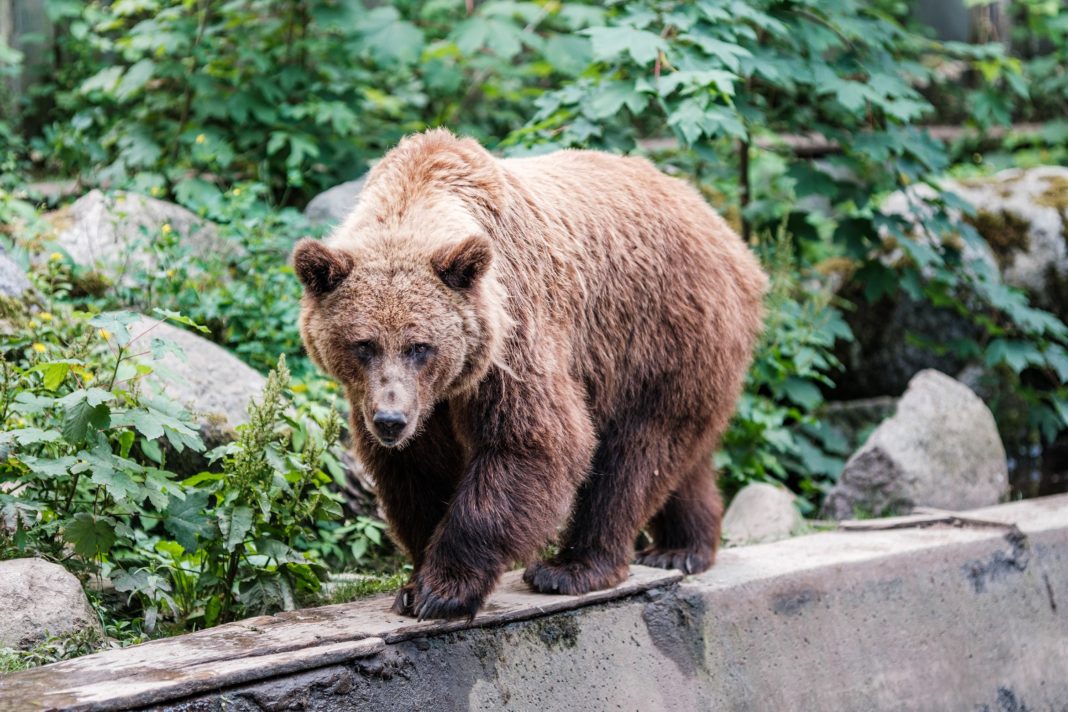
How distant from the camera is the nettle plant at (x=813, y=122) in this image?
260 inches

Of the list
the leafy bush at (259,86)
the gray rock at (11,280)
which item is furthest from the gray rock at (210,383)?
the leafy bush at (259,86)

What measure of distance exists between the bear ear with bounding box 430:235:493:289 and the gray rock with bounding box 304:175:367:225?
3.44 meters

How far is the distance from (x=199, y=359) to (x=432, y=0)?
5120 millimetres

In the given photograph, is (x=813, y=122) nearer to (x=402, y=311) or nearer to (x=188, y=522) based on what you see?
(x=402, y=311)

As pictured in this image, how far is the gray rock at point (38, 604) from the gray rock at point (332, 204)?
351 centimetres

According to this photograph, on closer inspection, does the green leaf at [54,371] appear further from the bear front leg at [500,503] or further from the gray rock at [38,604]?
the bear front leg at [500,503]

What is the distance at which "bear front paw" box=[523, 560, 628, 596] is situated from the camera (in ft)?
15.3

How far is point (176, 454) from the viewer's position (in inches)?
213

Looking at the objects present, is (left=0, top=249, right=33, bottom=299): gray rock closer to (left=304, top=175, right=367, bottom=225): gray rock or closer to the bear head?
(left=304, top=175, right=367, bottom=225): gray rock

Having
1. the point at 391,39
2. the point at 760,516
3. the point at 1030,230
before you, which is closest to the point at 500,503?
the point at 760,516

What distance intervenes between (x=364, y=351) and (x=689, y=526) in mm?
2060

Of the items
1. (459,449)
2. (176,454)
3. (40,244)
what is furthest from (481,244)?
(40,244)

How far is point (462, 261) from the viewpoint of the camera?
4.03 meters

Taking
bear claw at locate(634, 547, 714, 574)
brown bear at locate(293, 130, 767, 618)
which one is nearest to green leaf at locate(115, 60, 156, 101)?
brown bear at locate(293, 130, 767, 618)
